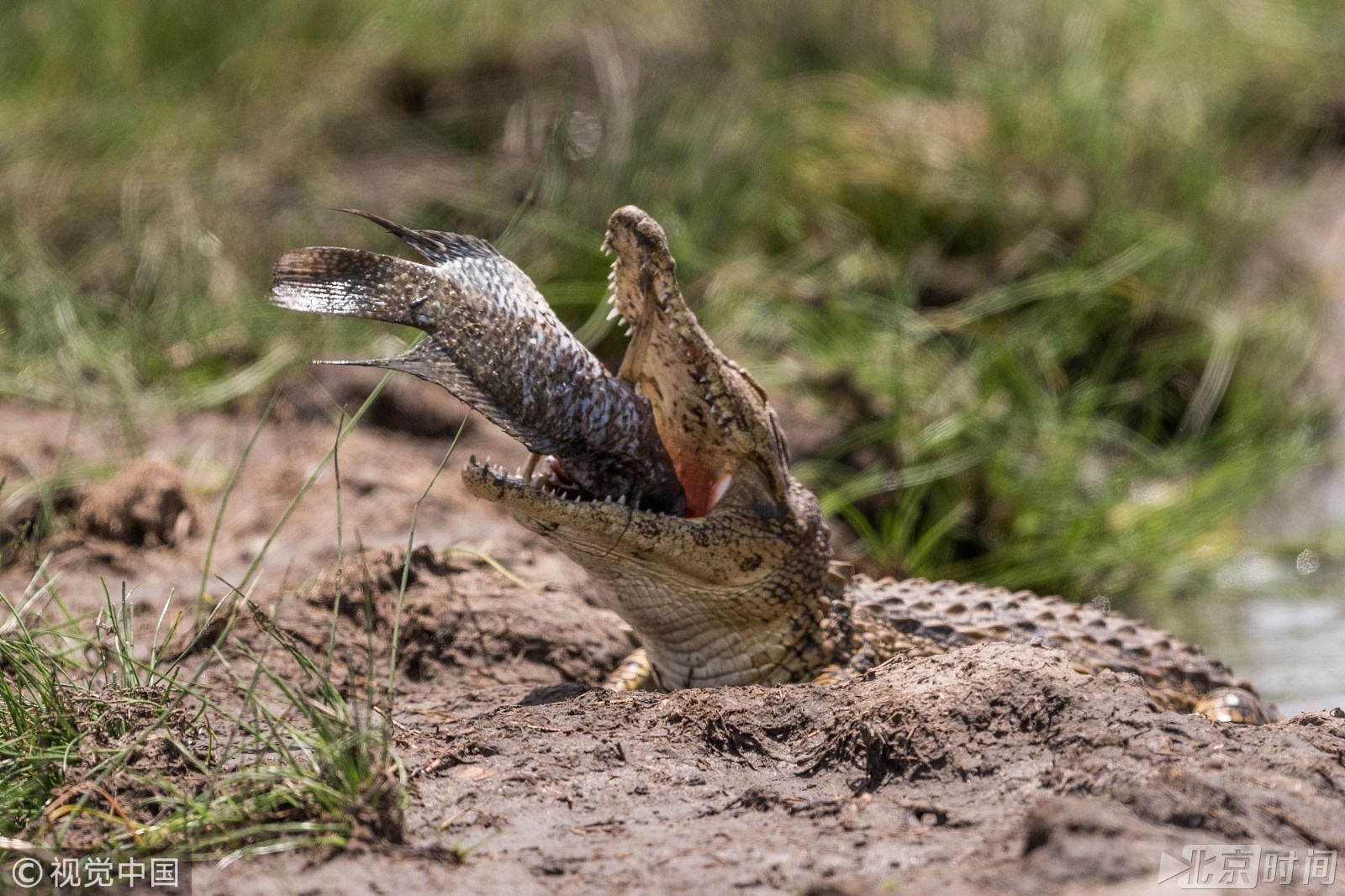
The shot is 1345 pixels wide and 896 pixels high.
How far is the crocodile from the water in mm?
898

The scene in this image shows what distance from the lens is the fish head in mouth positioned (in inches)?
120

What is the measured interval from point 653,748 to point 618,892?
60cm

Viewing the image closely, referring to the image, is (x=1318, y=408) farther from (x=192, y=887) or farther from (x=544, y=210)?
(x=192, y=887)

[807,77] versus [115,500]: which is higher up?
[807,77]

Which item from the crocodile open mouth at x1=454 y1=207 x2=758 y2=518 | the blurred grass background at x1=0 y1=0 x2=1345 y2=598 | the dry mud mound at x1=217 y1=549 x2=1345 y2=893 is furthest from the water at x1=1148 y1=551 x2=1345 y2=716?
the crocodile open mouth at x1=454 y1=207 x2=758 y2=518

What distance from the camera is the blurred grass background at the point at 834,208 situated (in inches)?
219

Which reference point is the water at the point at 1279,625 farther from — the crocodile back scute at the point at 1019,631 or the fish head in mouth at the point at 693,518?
the fish head in mouth at the point at 693,518

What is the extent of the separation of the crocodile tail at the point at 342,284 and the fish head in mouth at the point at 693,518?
393 millimetres

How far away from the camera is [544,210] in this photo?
6.28 meters

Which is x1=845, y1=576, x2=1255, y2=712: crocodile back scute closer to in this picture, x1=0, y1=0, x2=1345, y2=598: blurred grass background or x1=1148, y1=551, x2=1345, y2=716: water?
x1=1148, y1=551, x2=1345, y2=716: water

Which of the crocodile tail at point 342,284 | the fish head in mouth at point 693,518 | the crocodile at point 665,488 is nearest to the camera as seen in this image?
the crocodile tail at point 342,284

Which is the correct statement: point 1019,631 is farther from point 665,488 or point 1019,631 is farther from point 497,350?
point 497,350

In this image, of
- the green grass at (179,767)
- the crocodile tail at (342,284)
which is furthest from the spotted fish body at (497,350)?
the green grass at (179,767)

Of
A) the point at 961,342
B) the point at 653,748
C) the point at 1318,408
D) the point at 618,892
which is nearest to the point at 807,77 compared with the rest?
the point at 961,342
